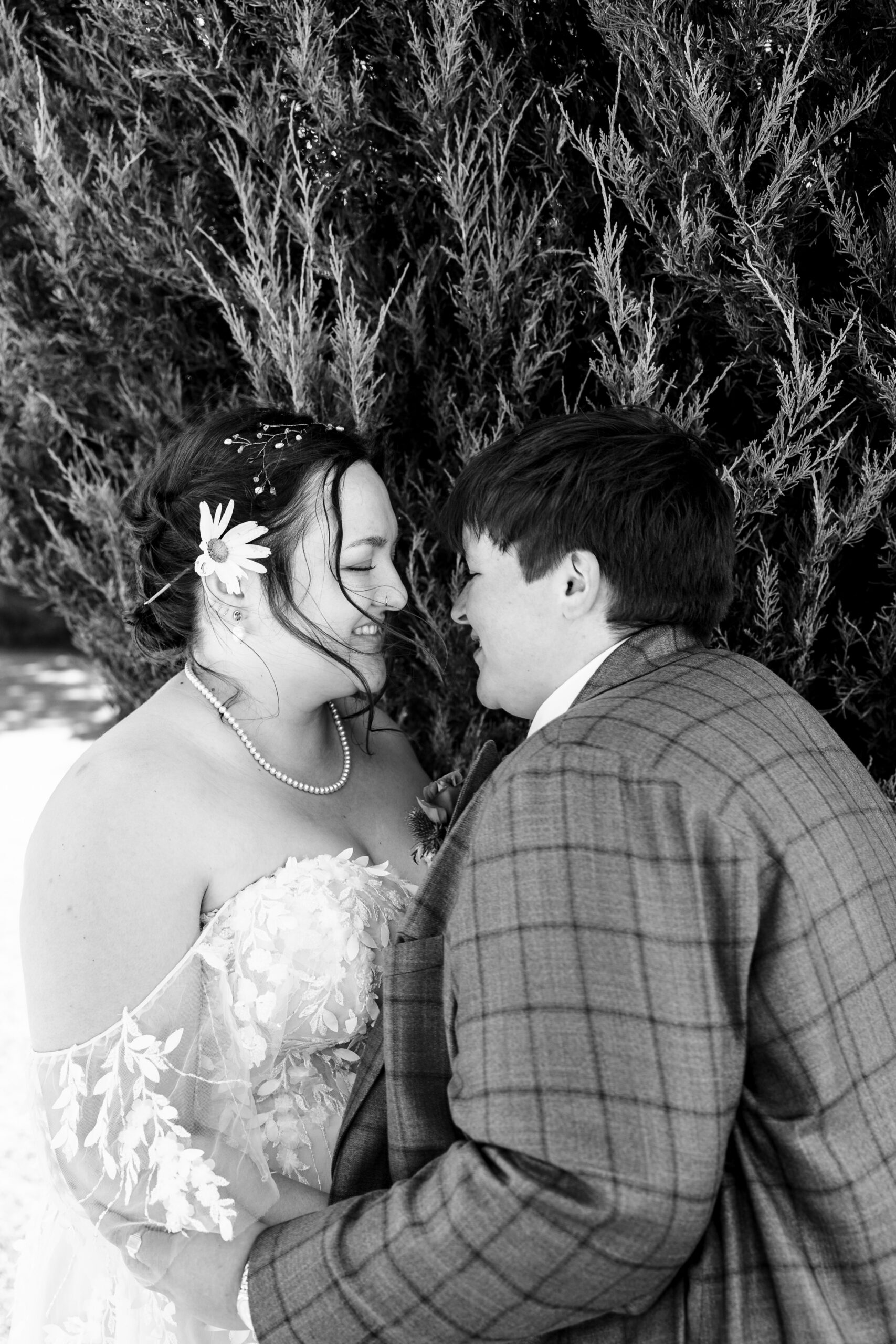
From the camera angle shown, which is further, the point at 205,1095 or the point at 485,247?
the point at 485,247

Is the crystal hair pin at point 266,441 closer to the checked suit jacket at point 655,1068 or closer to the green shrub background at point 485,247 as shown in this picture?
the green shrub background at point 485,247

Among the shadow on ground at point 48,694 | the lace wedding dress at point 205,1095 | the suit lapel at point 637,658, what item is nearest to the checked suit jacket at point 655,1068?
the suit lapel at point 637,658

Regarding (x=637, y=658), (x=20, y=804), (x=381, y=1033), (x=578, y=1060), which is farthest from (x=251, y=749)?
(x=20, y=804)

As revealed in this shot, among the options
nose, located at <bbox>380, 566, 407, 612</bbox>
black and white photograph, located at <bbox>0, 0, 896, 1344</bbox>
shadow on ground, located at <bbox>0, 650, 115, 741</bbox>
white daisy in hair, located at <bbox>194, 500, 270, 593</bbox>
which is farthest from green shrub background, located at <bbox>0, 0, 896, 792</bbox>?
shadow on ground, located at <bbox>0, 650, 115, 741</bbox>

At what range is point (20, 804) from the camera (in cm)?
942

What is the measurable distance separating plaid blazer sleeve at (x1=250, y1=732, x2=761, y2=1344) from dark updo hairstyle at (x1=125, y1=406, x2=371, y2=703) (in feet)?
3.15

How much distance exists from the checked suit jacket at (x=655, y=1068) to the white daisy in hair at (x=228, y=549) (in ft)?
3.12

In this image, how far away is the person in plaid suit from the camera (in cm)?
137

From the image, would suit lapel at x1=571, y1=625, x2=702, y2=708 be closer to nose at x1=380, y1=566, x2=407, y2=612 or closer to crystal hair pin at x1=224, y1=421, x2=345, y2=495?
nose at x1=380, y1=566, x2=407, y2=612

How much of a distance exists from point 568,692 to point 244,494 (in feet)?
2.88

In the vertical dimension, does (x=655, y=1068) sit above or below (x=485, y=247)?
below

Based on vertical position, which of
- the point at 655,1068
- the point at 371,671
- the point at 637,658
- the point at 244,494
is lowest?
the point at 655,1068

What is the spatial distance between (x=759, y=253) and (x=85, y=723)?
1060 centimetres

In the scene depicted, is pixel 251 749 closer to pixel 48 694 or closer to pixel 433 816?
pixel 433 816
